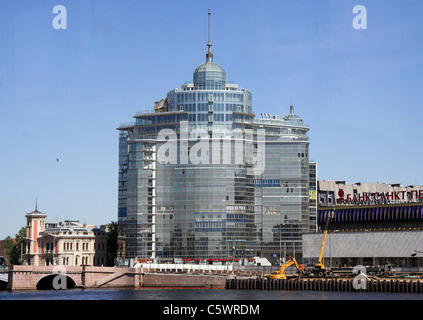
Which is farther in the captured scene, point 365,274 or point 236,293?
point 365,274

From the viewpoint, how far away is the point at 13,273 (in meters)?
198
